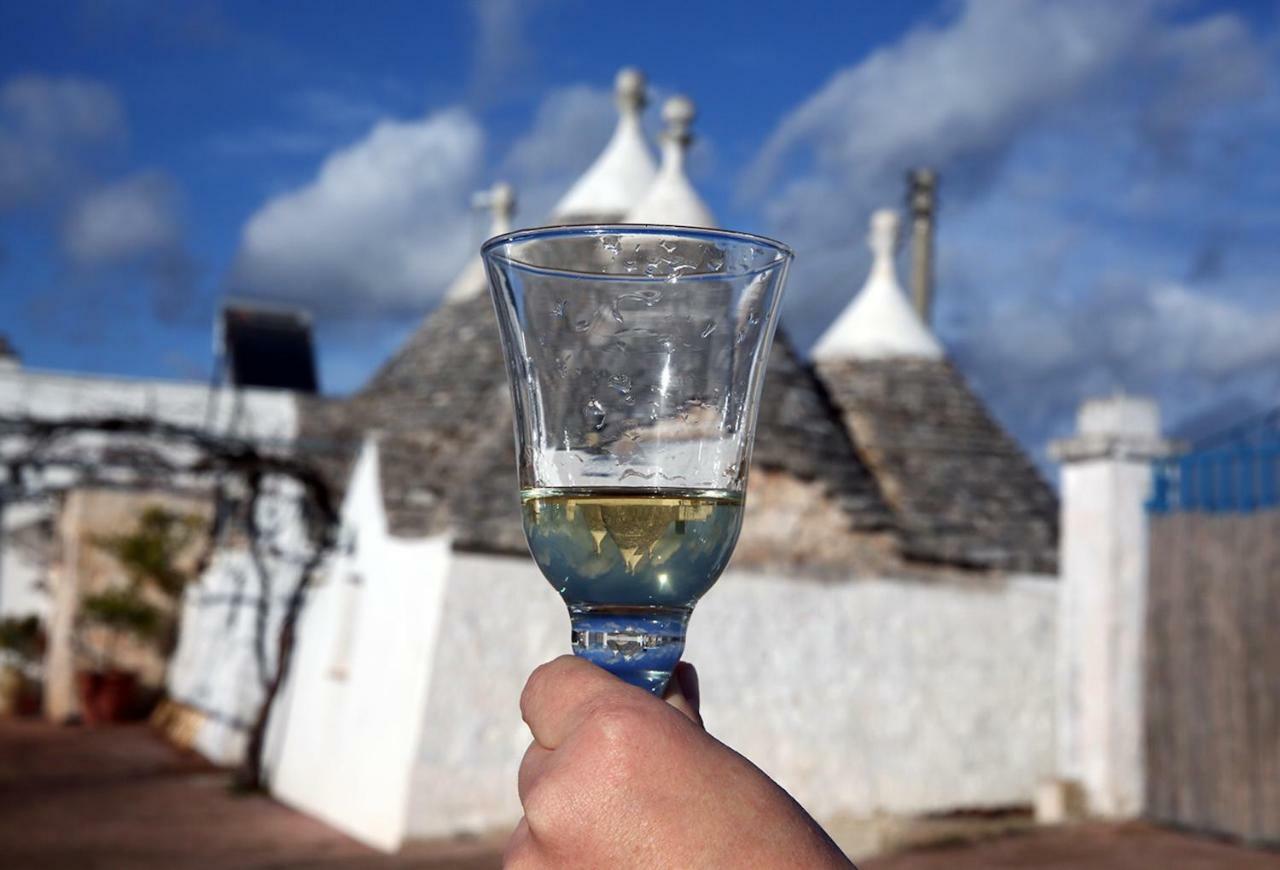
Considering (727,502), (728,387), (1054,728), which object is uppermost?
(728,387)

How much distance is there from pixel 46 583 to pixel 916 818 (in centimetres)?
1544

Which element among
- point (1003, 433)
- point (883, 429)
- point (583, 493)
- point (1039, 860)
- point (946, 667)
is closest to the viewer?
point (583, 493)

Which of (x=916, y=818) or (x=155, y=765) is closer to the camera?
(x=916, y=818)

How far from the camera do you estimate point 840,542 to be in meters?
10.7

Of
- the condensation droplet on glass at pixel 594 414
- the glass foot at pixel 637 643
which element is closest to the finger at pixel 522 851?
the glass foot at pixel 637 643

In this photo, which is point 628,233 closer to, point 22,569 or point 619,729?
point 619,729

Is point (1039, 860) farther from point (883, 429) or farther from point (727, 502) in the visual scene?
point (727, 502)

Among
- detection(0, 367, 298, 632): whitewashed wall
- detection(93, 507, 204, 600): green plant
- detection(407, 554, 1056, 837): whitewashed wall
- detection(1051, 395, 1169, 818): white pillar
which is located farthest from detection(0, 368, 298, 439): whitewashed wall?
detection(1051, 395, 1169, 818): white pillar

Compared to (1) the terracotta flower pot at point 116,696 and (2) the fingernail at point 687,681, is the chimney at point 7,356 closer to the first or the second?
(1) the terracotta flower pot at point 116,696

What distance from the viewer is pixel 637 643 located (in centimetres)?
122

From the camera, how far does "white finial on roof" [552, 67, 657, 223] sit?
13062 mm

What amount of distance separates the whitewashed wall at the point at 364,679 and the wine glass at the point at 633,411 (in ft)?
26.1

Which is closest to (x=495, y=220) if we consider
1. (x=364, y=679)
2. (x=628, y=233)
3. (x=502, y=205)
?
(x=502, y=205)

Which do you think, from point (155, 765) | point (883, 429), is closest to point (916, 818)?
point (883, 429)
